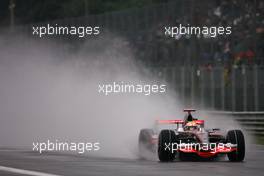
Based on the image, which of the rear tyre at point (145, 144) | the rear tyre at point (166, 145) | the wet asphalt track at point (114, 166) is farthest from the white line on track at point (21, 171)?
the rear tyre at point (145, 144)

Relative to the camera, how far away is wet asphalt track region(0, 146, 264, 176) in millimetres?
17250

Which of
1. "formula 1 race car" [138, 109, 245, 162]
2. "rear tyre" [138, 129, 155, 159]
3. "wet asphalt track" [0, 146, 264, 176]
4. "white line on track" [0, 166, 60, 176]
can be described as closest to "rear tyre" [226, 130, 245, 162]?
"formula 1 race car" [138, 109, 245, 162]

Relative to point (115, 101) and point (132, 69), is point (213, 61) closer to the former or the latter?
point (132, 69)

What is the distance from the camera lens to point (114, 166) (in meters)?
18.6

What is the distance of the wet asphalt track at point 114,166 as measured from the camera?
1725 centimetres

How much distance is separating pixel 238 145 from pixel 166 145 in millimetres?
1343

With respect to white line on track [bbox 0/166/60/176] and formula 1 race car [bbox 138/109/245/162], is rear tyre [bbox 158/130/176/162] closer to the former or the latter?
formula 1 race car [bbox 138/109/245/162]

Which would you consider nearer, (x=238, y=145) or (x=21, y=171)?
(x=21, y=171)

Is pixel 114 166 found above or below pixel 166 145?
below

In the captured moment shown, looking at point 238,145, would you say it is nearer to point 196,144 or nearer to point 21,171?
point 196,144

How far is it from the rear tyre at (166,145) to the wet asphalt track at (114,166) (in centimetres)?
17

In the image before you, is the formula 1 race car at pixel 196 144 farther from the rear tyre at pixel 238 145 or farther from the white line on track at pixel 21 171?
the white line on track at pixel 21 171

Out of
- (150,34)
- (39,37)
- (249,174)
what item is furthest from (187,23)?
(249,174)

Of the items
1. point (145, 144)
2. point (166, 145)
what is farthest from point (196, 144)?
point (145, 144)
